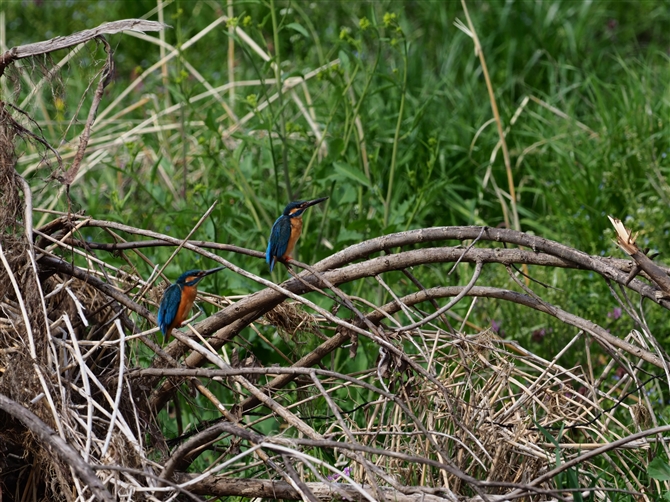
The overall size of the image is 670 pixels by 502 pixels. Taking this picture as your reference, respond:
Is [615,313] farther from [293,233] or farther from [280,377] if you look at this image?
[280,377]

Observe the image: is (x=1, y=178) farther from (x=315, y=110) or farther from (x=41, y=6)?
(x=41, y=6)

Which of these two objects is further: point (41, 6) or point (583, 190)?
point (41, 6)

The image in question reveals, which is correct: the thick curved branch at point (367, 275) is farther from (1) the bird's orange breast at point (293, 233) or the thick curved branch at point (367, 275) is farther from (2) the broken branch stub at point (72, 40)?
(2) the broken branch stub at point (72, 40)

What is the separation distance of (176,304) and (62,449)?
2.26 ft

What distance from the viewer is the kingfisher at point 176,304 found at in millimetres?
2588

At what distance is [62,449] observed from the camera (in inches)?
79.0

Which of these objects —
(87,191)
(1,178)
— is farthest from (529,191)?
(1,178)

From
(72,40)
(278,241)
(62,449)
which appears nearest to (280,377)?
(278,241)

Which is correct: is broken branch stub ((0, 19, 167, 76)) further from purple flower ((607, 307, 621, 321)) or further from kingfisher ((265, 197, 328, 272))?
purple flower ((607, 307, 621, 321))

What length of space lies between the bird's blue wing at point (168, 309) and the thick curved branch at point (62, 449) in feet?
1.75

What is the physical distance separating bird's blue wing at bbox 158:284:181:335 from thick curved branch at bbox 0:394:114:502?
53 centimetres

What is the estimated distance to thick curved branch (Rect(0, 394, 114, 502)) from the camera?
194 cm

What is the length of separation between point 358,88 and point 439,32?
1.86 meters

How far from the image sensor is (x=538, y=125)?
558 cm
